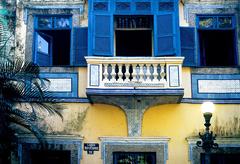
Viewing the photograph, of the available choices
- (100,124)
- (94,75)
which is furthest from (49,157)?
(94,75)

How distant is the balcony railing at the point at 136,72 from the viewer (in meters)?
13.0

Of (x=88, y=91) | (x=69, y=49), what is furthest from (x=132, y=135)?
(x=69, y=49)

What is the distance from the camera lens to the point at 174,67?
43.0ft

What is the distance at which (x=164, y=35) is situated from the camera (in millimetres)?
13734

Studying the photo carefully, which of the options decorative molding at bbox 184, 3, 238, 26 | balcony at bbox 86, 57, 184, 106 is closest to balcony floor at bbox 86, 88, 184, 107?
balcony at bbox 86, 57, 184, 106

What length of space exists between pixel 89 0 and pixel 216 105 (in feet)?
16.8

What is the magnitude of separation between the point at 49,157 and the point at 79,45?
3616mm

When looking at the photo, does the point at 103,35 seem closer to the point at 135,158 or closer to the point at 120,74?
the point at 120,74

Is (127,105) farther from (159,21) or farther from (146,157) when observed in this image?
(159,21)

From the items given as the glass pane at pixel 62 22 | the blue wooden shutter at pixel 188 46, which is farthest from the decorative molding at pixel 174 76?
the glass pane at pixel 62 22

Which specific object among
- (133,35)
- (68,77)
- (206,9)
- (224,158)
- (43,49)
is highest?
(206,9)

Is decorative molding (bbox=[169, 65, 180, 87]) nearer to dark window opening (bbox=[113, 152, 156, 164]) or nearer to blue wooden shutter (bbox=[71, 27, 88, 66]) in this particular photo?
dark window opening (bbox=[113, 152, 156, 164])

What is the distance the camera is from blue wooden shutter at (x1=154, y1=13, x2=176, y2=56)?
1359 centimetres

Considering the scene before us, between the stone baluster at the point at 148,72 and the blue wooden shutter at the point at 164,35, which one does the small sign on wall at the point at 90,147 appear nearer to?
the stone baluster at the point at 148,72
